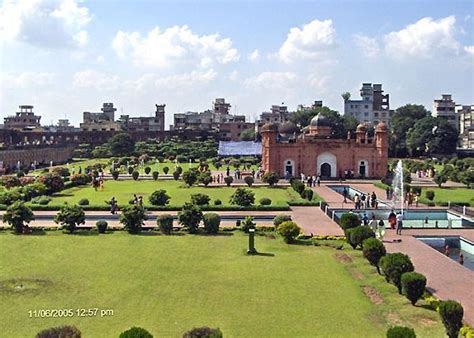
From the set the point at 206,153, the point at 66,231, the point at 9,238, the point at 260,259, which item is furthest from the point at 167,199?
the point at 206,153

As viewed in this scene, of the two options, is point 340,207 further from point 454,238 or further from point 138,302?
point 138,302

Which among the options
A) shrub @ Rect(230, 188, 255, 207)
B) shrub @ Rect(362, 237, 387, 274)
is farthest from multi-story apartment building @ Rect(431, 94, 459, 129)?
shrub @ Rect(362, 237, 387, 274)

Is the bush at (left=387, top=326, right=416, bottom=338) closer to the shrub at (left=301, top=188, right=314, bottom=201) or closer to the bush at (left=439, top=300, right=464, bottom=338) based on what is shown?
the bush at (left=439, top=300, right=464, bottom=338)

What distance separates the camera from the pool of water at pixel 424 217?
86.2 ft

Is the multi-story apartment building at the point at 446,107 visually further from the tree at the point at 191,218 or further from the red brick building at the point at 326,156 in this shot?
the tree at the point at 191,218

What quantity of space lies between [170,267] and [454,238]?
10.8 m

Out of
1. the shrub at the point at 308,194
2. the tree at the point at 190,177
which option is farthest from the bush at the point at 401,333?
the tree at the point at 190,177

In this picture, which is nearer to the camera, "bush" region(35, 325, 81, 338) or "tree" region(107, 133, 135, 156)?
"bush" region(35, 325, 81, 338)

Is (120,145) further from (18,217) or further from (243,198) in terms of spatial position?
(18,217)

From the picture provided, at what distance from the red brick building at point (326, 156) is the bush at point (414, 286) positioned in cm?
3620

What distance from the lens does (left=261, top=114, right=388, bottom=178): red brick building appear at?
49.7 m

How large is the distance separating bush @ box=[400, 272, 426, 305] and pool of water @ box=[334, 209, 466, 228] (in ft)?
41.8

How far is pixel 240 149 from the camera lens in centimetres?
6881

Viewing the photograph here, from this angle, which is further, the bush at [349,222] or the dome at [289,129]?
the dome at [289,129]
